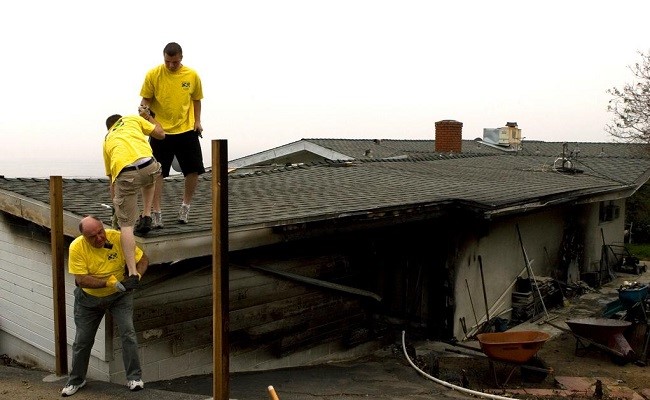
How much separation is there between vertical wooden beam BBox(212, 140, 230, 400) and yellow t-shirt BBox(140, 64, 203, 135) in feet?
5.96

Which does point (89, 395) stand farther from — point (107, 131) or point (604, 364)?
point (604, 364)

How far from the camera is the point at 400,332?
34.5 feet

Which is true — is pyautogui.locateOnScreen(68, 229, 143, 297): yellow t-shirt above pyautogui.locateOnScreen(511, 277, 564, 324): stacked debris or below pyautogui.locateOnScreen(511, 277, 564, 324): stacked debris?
above

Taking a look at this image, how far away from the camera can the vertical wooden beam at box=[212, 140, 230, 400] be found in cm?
495

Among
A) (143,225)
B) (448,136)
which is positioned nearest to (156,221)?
(143,225)

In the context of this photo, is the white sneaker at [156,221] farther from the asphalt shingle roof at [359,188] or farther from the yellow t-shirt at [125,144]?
the yellow t-shirt at [125,144]

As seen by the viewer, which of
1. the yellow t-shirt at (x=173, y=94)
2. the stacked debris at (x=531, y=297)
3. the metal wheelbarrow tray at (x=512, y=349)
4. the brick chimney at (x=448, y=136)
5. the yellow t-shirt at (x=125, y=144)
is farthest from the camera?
the brick chimney at (x=448, y=136)

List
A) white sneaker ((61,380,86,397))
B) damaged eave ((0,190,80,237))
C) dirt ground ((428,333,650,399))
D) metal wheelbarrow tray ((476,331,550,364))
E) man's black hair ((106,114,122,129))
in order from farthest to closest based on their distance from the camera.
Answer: dirt ground ((428,333,650,399)) < metal wheelbarrow tray ((476,331,550,364)) < damaged eave ((0,190,80,237)) < man's black hair ((106,114,122,129)) < white sneaker ((61,380,86,397))

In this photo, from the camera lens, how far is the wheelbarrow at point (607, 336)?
377 inches

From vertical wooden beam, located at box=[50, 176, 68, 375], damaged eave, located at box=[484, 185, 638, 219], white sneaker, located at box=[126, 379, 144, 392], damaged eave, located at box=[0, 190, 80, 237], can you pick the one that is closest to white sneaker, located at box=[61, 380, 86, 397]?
white sneaker, located at box=[126, 379, 144, 392]

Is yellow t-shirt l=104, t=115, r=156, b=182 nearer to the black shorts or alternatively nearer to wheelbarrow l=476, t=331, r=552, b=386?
the black shorts

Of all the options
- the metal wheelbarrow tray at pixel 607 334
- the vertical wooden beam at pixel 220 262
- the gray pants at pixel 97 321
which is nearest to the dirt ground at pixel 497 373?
the metal wheelbarrow tray at pixel 607 334

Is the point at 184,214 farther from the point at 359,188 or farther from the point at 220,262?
the point at 359,188

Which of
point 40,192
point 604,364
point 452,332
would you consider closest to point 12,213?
point 40,192
